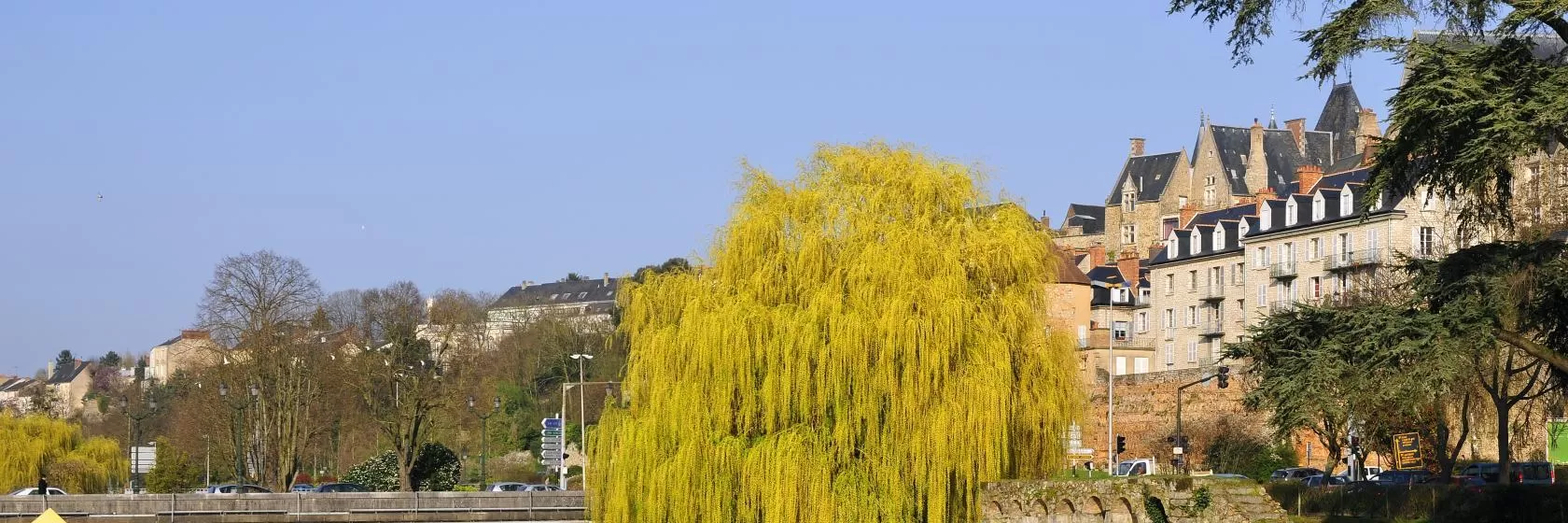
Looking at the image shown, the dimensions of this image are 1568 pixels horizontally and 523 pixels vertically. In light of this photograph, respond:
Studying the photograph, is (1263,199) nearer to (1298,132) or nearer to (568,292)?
(1298,132)

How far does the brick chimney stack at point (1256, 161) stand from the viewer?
11425 centimetres

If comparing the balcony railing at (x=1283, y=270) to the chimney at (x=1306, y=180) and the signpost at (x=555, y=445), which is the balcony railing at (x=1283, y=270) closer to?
the chimney at (x=1306, y=180)

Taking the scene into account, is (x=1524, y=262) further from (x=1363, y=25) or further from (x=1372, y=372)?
(x=1363, y=25)

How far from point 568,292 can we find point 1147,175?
72773 millimetres

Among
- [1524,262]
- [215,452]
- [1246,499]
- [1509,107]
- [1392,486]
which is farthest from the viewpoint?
[215,452]

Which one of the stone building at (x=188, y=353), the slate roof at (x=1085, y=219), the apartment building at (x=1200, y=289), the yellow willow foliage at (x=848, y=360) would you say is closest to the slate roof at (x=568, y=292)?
the stone building at (x=188, y=353)

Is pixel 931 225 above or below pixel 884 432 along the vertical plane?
above

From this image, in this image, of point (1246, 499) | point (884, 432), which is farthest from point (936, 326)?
point (1246, 499)

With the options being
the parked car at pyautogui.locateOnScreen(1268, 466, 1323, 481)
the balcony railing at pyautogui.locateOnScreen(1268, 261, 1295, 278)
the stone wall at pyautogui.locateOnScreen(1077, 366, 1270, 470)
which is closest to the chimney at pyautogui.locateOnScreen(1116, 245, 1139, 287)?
the balcony railing at pyautogui.locateOnScreen(1268, 261, 1295, 278)

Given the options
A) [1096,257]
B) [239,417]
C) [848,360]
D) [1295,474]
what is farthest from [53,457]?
[1096,257]

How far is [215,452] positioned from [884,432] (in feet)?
187

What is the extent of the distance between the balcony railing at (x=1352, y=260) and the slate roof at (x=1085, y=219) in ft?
183

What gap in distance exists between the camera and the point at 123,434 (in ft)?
343

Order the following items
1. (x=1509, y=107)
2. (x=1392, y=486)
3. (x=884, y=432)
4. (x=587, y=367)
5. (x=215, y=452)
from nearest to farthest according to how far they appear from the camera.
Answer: (x=1509, y=107) < (x=884, y=432) < (x=1392, y=486) < (x=215, y=452) < (x=587, y=367)
